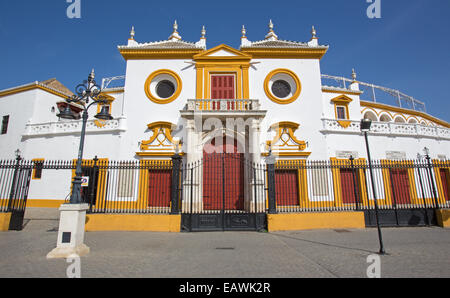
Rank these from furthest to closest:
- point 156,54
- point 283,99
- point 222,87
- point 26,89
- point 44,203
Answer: point 26,89 → point 156,54 → point 283,99 → point 222,87 → point 44,203

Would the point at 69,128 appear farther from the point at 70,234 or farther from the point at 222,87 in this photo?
the point at 70,234

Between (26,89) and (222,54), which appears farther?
(26,89)

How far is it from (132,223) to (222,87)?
986 cm

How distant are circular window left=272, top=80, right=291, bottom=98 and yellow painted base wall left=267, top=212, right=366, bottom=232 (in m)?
8.82

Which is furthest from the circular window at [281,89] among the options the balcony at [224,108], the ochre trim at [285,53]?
the balcony at [224,108]

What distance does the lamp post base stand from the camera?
541 centimetres

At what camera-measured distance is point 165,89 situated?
15516mm

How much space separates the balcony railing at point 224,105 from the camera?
13164mm

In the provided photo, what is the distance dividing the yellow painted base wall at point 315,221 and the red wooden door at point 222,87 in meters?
8.57

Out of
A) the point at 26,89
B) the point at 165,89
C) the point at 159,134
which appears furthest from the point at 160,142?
the point at 26,89

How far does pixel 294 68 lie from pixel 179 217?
1247 cm

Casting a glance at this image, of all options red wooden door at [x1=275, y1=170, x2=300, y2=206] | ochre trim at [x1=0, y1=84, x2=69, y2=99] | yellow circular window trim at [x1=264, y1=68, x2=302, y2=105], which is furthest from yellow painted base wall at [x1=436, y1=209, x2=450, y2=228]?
ochre trim at [x1=0, y1=84, x2=69, y2=99]

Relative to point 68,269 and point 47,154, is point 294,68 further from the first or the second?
point 47,154

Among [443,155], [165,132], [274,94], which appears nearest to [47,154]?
[165,132]
